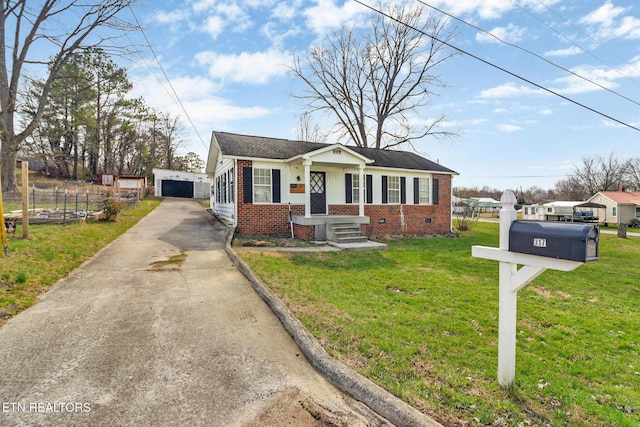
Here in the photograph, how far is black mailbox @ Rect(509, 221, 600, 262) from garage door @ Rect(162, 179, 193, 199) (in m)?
35.3

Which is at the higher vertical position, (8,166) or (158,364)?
(8,166)

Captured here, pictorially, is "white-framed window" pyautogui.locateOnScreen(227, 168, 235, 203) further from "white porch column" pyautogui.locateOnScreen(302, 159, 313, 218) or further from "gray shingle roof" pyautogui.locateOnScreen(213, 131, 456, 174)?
"white porch column" pyautogui.locateOnScreen(302, 159, 313, 218)

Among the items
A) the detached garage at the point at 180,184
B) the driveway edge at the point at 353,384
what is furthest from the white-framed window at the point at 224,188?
the detached garage at the point at 180,184

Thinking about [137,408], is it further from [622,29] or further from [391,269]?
[622,29]

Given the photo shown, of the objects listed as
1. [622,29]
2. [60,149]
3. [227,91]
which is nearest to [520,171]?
[622,29]

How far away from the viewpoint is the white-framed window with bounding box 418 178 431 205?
15.3 meters

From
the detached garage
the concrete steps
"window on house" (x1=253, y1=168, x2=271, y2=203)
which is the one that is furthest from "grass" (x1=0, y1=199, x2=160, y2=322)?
the detached garage

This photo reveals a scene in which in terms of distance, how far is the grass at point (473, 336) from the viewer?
2.42 metres

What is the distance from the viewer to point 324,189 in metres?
13.0

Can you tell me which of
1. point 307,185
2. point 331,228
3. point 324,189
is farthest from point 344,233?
point 324,189

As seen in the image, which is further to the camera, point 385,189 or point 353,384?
point 385,189

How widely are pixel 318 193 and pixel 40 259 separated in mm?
8971

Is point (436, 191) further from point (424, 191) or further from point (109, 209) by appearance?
point (109, 209)

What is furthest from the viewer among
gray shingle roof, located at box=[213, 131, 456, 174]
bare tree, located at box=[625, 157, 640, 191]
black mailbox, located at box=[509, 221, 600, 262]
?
bare tree, located at box=[625, 157, 640, 191]
